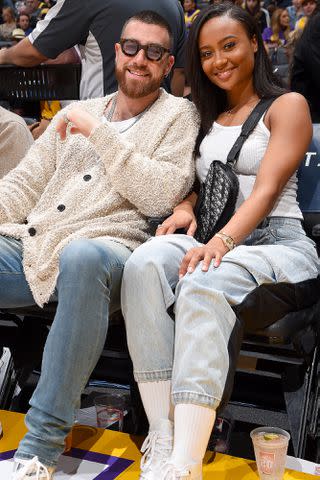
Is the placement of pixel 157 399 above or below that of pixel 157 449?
above

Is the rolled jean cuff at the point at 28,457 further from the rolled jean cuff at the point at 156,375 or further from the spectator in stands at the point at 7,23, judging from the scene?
the spectator in stands at the point at 7,23

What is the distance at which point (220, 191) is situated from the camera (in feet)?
7.62

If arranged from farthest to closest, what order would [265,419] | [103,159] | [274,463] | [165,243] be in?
[265,419] < [103,159] < [165,243] < [274,463]

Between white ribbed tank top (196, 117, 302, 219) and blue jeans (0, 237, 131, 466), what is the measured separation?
2.00 feet

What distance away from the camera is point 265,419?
2824mm

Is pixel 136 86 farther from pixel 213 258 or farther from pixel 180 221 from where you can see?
pixel 213 258

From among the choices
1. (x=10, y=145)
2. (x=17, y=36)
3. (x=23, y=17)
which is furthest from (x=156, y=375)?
(x=23, y=17)

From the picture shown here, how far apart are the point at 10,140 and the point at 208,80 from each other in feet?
2.75

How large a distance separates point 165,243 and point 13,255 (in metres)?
0.56

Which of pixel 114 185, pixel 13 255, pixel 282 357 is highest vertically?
pixel 114 185

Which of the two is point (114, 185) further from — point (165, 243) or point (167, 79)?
point (167, 79)

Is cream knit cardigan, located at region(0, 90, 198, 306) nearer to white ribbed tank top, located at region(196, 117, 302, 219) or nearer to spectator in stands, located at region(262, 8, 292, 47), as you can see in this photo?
white ribbed tank top, located at region(196, 117, 302, 219)

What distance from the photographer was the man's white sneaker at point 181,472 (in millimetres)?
1842

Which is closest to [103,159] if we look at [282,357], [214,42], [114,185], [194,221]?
[114,185]
